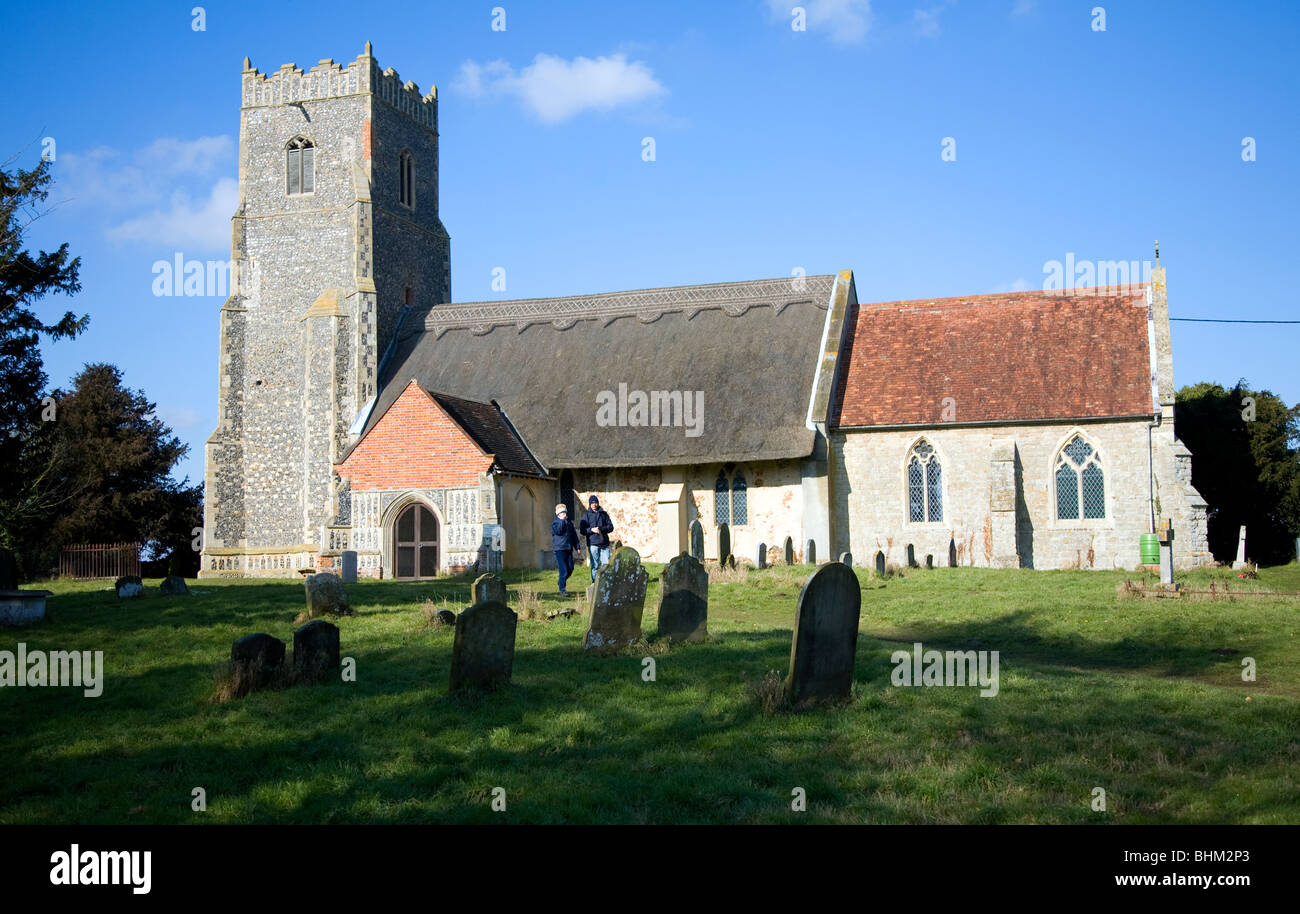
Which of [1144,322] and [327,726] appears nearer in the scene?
[327,726]

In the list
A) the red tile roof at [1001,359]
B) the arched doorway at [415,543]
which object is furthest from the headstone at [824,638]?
the red tile roof at [1001,359]

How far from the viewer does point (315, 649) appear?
11391 mm

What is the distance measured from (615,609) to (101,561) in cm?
2821

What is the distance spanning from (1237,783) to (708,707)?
4.37 m

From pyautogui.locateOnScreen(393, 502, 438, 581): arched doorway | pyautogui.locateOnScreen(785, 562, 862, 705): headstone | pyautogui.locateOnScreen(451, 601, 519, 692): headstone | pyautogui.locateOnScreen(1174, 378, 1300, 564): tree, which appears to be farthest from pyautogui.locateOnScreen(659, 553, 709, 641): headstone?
pyautogui.locateOnScreen(1174, 378, 1300, 564): tree

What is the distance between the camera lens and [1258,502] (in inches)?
1382

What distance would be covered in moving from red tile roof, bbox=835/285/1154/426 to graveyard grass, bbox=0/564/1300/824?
1390 cm

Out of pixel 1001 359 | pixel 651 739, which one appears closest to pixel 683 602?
pixel 651 739

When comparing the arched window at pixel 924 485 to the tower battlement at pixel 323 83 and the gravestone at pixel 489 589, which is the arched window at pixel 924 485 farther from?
the tower battlement at pixel 323 83

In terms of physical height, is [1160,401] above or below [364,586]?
above

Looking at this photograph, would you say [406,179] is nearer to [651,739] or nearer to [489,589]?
[489,589]
